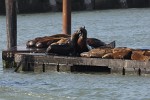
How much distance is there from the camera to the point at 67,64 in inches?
758

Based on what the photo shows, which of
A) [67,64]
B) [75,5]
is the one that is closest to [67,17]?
[67,64]

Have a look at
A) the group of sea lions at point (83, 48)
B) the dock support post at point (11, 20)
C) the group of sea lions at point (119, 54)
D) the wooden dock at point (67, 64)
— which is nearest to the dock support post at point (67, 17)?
the group of sea lions at point (83, 48)

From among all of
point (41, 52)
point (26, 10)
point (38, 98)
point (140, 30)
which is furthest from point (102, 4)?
point (38, 98)

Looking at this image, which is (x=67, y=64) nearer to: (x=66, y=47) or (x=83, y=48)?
(x=66, y=47)

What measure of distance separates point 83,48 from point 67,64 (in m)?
0.82

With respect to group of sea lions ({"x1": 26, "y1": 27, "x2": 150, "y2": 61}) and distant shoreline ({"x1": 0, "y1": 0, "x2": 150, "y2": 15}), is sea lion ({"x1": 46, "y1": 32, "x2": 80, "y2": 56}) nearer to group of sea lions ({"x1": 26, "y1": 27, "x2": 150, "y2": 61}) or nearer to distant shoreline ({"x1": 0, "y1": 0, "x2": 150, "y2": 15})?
group of sea lions ({"x1": 26, "y1": 27, "x2": 150, "y2": 61})

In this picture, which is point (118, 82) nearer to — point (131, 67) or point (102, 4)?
point (131, 67)

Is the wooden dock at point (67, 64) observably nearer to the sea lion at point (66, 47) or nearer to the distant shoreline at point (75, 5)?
the sea lion at point (66, 47)

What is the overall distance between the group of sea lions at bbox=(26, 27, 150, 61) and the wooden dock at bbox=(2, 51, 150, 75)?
244mm

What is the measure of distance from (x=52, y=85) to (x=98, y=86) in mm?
1229

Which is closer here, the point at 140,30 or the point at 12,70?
the point at 12,70

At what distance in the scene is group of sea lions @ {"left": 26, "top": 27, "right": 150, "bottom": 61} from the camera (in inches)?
729

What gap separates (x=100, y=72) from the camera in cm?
1898

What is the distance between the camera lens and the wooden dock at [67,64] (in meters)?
18.1
